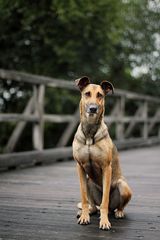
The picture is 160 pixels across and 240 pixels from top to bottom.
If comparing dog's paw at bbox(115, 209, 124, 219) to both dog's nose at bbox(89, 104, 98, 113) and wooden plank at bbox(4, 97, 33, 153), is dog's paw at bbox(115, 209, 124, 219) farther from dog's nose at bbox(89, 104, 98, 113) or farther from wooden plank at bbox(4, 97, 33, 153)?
wooden plank at bbox(4, 97, 33, 153)

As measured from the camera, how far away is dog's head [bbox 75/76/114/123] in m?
3.81

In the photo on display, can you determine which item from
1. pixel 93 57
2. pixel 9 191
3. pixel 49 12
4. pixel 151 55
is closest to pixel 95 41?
pixel 93 57

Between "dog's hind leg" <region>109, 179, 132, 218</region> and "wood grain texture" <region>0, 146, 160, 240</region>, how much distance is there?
0.09 m

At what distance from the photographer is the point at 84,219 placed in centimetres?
388

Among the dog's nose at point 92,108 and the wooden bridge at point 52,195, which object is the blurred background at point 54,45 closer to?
the wooden bridge at point 52,195

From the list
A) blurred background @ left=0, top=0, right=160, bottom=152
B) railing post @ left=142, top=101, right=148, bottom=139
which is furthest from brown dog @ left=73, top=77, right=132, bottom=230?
railing post @ left=142, top=101, right=148, bottom=139

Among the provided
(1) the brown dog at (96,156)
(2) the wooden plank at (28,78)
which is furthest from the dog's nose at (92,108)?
(2) the wooden plank at (28,78)

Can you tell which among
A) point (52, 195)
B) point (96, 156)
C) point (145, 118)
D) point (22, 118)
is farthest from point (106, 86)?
point (145, 118)

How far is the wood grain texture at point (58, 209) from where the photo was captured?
3.53 m

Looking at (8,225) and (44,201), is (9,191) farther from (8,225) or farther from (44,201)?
(8,225)

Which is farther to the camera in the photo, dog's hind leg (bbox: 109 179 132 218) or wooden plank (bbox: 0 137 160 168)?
wooden plank (bbox: 0 137 160 168)

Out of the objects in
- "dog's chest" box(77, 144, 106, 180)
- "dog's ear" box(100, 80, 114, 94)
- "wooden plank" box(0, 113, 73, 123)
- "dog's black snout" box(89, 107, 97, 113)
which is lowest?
"dog's chest" box(77, 144, 106, 180)

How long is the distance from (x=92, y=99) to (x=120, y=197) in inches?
34.8

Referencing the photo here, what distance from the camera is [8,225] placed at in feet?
12.2
